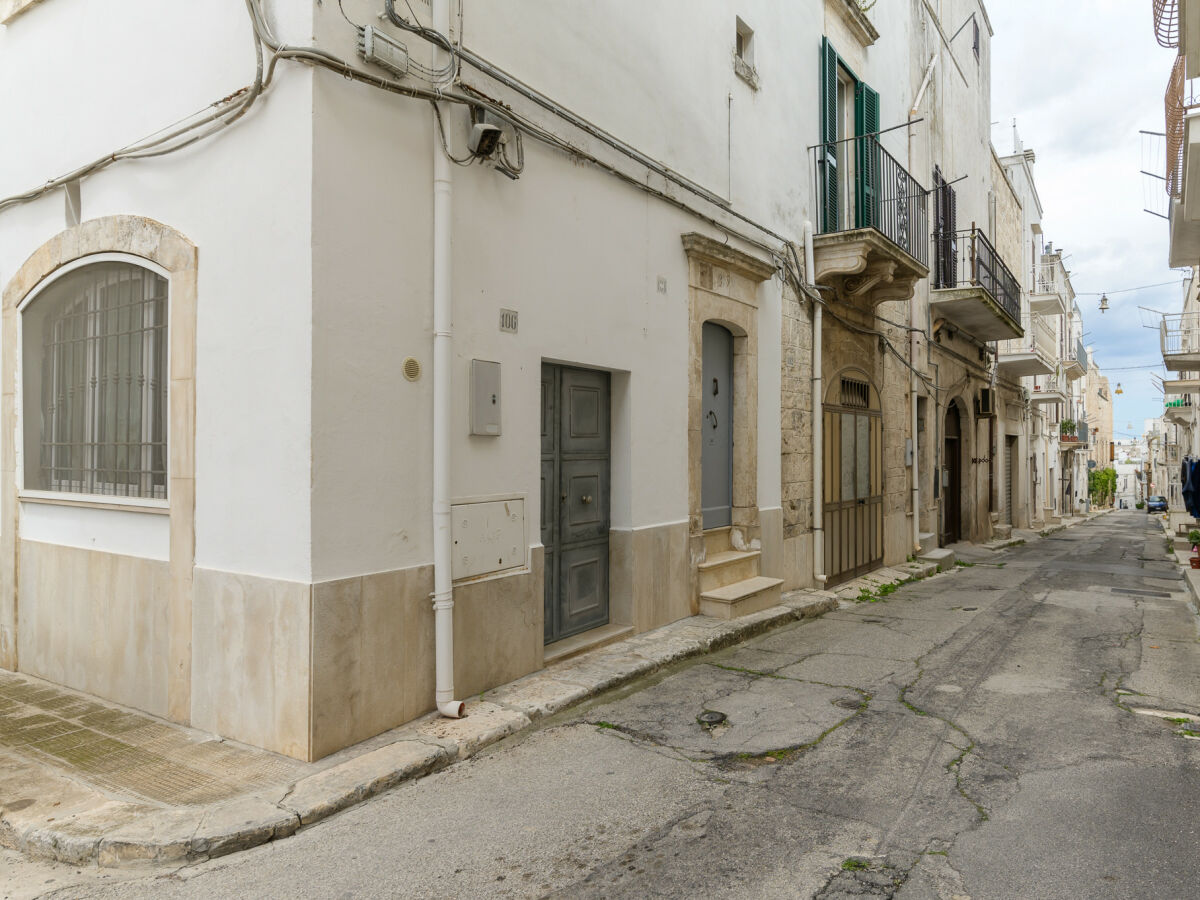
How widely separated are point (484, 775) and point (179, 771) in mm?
1496

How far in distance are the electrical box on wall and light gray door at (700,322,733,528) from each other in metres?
2.84

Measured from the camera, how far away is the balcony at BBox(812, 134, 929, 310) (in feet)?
30.4

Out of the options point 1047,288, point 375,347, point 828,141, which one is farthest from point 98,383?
point 1047,288

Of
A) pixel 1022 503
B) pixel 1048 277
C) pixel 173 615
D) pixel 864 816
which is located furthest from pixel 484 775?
pixel 1048 277

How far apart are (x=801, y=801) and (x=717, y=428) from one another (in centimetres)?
483

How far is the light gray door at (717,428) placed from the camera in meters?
7.79

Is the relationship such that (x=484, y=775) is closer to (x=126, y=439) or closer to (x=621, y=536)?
(x=621, y=536)

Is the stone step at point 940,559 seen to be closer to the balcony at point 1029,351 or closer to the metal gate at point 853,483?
the metal gate at point 853,483

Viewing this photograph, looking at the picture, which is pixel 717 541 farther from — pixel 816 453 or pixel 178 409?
pixel 178 409

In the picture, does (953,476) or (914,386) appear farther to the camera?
(953,476)

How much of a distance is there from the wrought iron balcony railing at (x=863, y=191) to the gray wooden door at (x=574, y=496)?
480cm

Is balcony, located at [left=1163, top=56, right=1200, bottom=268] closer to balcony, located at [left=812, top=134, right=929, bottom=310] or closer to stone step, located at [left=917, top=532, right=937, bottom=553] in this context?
balcony, located at [left=812, top=134, right=929, bottom=310]

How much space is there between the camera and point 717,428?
26.4 feet

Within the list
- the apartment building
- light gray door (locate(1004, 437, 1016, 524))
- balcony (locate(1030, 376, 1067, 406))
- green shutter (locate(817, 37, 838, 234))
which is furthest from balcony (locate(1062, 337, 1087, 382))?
the apartment building
